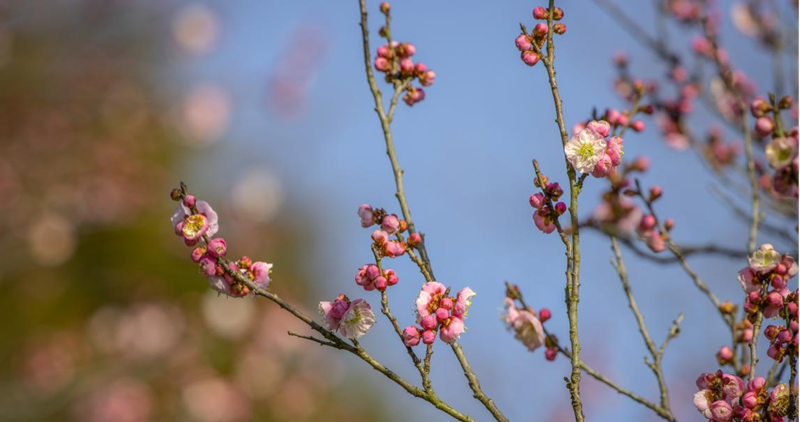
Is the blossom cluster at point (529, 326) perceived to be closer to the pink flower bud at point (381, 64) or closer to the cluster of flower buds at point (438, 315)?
the cluster of flower buds at point (438, 315)

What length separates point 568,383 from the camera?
4.37 ft

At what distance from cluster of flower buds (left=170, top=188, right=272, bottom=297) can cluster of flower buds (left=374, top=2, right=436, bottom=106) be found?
64 centimetres

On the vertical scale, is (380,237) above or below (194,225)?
above

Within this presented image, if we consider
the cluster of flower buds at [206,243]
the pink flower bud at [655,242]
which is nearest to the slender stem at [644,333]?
the pink flower bud at [655,242]

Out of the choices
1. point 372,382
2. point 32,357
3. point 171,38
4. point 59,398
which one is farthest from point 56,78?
point 372,382

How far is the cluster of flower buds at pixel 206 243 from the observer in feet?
4.85

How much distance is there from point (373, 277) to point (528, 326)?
611mm

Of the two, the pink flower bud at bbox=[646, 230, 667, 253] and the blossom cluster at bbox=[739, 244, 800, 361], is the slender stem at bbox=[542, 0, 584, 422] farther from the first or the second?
the pink flower bud at bbox=[646, 230, 667, 253]

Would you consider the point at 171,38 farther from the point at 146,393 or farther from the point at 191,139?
the point at 146,393

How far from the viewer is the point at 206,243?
152 centimetres

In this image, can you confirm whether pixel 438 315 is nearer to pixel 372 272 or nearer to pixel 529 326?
pixel 372 272

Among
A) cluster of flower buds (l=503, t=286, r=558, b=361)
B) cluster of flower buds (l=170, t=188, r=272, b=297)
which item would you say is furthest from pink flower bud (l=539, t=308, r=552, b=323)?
cluster of flower buds (l=170, t=188, r=272, b=297)

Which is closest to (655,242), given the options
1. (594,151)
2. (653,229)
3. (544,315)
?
(653,229)

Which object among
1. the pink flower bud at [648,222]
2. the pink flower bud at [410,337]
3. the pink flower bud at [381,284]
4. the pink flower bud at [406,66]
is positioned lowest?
the pink flower bud at [410,337]
